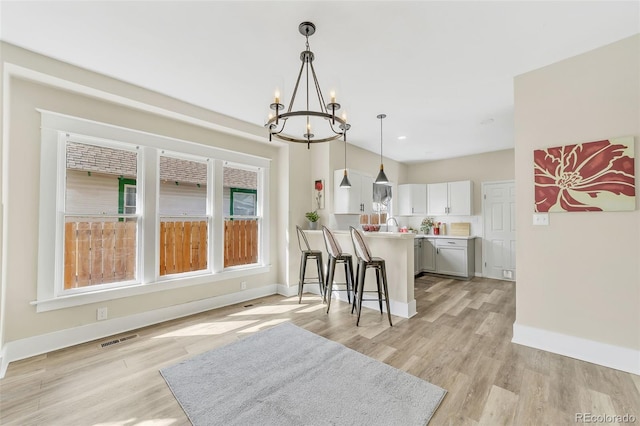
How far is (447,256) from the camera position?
5836mm

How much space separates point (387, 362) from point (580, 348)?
176 cm

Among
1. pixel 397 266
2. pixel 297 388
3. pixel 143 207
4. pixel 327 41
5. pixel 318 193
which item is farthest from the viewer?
pixel 318 193

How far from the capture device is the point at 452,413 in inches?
69.2

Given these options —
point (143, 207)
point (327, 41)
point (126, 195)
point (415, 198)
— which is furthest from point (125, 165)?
point (415, 198)

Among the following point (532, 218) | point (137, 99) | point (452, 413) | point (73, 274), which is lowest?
point (452, 413)

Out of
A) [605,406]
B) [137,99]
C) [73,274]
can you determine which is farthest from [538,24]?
[73,274]

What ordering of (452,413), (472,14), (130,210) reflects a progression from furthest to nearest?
(130,210)
(472,14)
(452,413)

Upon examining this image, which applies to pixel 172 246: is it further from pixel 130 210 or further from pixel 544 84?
pixel 544 84

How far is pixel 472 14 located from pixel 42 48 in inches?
139

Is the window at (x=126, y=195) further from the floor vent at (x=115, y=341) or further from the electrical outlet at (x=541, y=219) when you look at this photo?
the electrical outlet at (x=541, y=219)

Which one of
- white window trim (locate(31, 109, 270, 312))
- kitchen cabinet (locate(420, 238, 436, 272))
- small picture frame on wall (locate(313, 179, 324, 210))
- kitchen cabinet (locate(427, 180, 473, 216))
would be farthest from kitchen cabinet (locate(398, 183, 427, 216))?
white window trim (locate(31, 109, 270, 312))

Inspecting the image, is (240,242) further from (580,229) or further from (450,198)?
(450,198)

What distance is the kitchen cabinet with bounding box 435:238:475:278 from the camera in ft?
18.4

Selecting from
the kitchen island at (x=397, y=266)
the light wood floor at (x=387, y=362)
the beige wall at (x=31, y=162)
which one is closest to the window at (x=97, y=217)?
the beige wall at (x=31, y=162)
